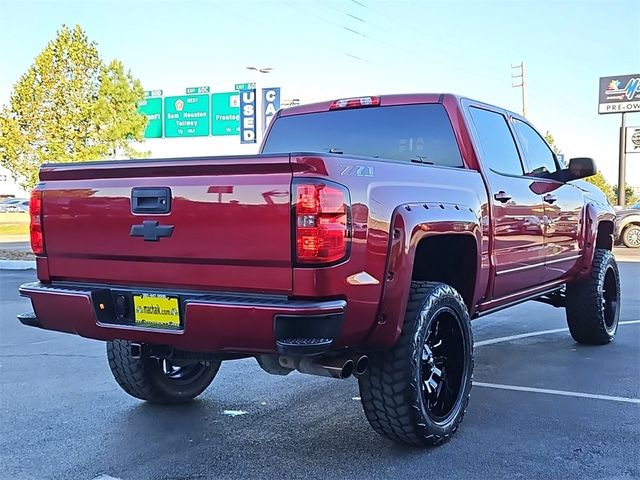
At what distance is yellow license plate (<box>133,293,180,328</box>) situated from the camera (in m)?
3.28

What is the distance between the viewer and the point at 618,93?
36.6 m

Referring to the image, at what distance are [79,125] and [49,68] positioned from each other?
5.68 feet

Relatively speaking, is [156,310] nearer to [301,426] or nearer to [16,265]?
[301,426]

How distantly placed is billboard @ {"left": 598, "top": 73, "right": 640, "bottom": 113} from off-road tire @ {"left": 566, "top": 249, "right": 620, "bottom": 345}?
33075 mm

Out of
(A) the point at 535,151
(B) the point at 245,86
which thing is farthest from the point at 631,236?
(A) the point at 535,151

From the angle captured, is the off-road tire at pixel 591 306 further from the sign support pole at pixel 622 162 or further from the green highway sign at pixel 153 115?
the sign support pole at pixel 622 162

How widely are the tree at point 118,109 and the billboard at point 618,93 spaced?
2517 cm

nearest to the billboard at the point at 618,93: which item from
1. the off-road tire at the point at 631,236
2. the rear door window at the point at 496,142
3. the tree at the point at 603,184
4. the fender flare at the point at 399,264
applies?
the off-road tire at the point at 631,236

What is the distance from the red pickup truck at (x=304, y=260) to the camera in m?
3.04

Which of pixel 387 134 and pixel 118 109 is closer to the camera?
pixel 387 134

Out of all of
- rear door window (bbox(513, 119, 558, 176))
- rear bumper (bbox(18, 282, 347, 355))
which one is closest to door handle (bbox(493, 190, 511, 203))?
rear door window (bbox(513, 119, 558, 176))

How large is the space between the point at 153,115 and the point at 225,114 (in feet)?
10.2

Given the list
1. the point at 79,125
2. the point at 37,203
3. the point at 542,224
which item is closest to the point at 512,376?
the point at 542,224

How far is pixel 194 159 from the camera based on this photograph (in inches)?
130
